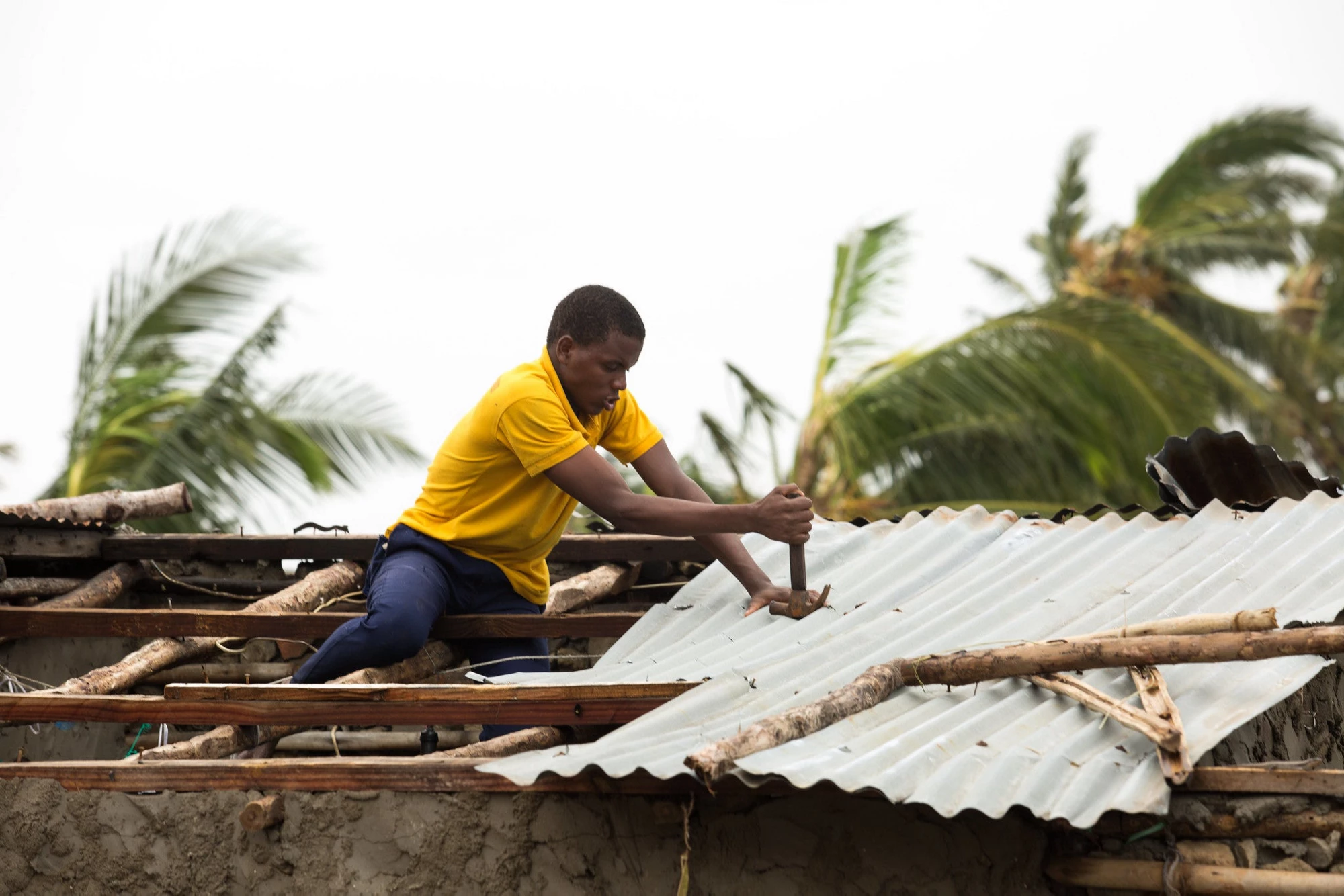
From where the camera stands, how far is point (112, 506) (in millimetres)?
6441

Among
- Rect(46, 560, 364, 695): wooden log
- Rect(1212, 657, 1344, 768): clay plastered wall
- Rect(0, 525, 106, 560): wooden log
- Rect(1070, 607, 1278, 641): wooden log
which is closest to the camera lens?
Rect(1070, 607, 1278, 641): wooden log

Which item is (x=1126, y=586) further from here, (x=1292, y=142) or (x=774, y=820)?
(x=1292, y=142)

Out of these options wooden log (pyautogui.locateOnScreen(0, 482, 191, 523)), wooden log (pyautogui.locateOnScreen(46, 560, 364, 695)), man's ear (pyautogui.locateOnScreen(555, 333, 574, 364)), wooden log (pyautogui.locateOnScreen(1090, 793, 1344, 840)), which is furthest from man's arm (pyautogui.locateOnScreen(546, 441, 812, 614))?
wooden log (pyautogui.locateOnScreen(0, 482, 191, 523))

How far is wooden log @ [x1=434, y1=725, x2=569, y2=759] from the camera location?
11.6 ft

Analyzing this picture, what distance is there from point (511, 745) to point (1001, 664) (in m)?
1.30

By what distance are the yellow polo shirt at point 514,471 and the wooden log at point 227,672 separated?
833 mm

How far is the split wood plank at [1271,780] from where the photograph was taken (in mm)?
2902

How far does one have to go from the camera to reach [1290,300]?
824 inches

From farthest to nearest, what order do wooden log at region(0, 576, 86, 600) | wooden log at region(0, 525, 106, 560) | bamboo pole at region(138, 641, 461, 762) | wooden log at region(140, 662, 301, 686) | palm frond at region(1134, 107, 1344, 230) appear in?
palm frond at region(1134, 107, 1344, 230)
wooden log at region(0, 525, 106, 560)
wooden log at region(0, 576, 86, 600)
wooden log at region(140, 662, 301, 686)
bamboo pole at region(138, 641, 461, 762)

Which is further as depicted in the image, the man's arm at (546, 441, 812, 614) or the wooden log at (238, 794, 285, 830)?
the man's arm at (546, 441, 812, 614)

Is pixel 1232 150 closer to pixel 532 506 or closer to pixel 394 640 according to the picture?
pixel 532 506

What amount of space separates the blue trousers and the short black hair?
2.82 ft

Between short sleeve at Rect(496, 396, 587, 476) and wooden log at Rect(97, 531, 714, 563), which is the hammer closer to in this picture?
short sleeve at Rect(496, 396, 587, 476)

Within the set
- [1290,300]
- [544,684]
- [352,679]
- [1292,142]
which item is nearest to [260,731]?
[352,679]
